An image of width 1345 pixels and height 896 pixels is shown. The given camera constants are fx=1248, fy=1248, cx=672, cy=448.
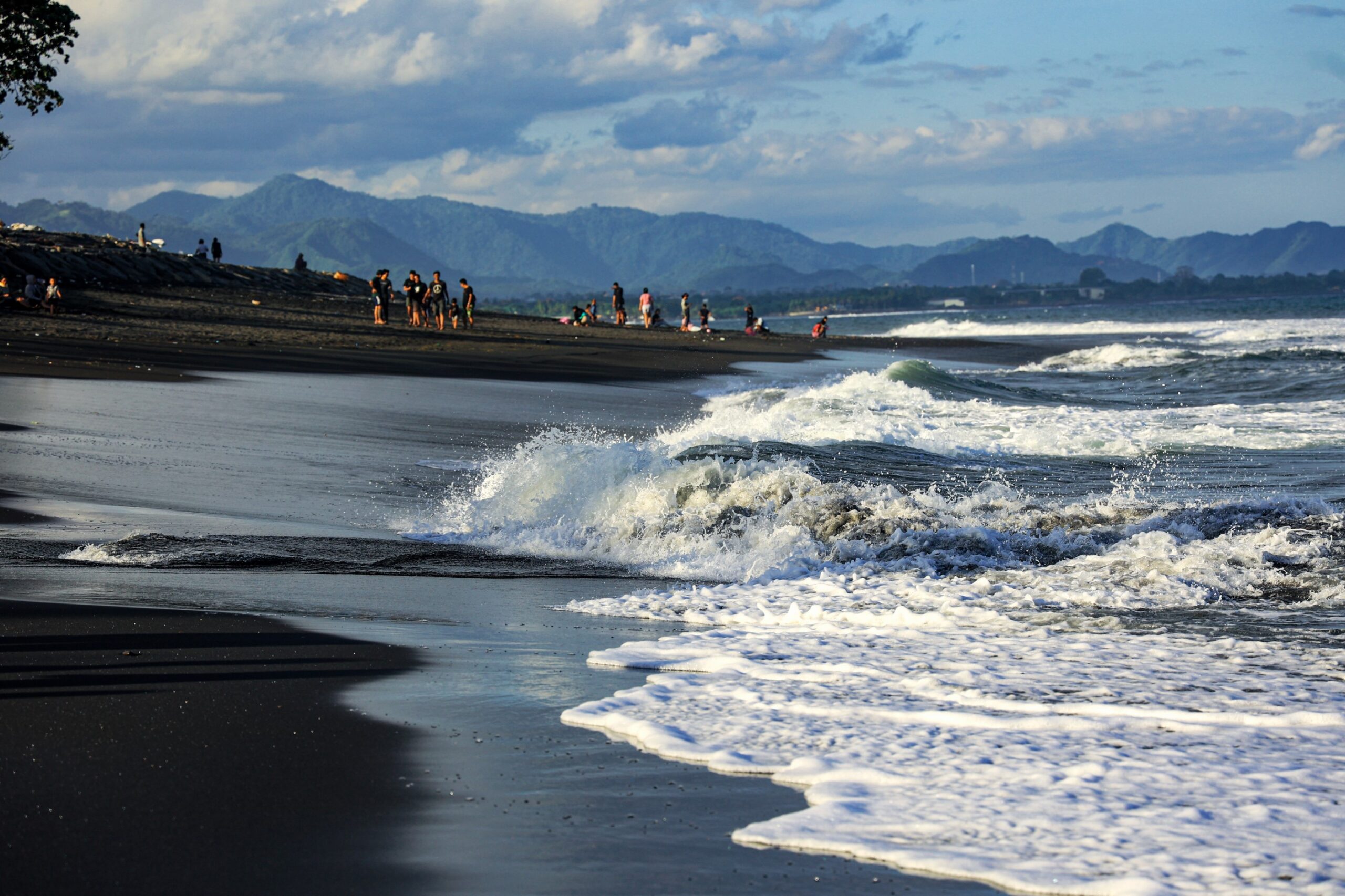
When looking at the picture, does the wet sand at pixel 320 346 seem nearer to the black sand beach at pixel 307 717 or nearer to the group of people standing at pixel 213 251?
the group of people standing at pixel 213 251

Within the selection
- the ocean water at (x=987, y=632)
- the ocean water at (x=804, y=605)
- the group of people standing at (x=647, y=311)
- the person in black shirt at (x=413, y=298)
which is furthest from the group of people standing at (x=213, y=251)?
the ocean water at (x=987, y=632)

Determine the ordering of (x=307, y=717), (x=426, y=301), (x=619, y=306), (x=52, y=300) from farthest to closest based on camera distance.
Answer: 1. (x=619, y=306)
2. (x=426, y=301)
3. (x=52, y=300)
4. (x=307, y=717)

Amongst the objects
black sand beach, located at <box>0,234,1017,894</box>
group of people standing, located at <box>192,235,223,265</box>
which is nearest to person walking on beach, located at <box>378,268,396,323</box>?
group of people standing, located at <box>192,235,223,265</box>

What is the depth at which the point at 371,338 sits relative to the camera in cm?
3453

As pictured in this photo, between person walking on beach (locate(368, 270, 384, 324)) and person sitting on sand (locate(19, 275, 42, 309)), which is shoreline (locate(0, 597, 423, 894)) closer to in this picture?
person sitting on sand (locate(19, 275, 42, 309))

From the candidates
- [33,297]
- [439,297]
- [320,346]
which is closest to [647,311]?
[439,297]

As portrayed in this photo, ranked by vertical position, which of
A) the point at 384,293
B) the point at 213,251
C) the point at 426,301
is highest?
the point at 213,251

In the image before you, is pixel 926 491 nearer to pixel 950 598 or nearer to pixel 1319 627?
pixel 950 598

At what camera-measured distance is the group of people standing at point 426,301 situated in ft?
129

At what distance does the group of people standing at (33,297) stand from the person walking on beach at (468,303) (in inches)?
482

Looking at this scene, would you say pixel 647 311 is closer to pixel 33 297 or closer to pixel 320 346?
pixel 320 346

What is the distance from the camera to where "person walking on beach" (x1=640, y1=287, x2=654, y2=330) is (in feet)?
171

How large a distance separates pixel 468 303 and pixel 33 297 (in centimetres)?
1353

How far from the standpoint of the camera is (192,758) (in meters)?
4.87
